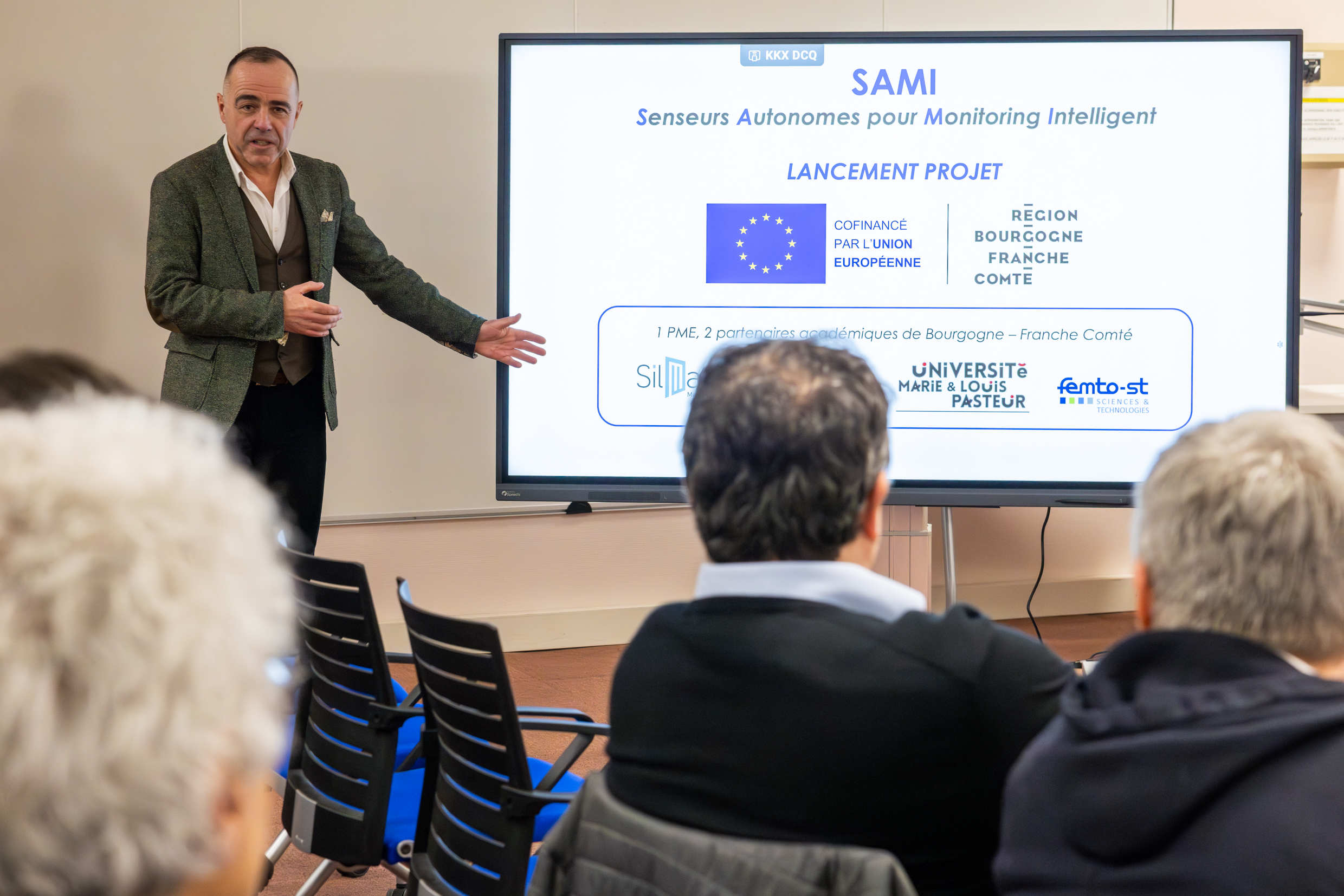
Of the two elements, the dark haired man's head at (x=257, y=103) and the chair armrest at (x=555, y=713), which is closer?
the chair armrest at (x=555, y=713)

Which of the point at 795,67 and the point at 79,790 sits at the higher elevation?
the point at 795,67

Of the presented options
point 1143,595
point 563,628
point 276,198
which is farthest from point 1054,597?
point 1143,595

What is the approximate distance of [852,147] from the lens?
3.18 m

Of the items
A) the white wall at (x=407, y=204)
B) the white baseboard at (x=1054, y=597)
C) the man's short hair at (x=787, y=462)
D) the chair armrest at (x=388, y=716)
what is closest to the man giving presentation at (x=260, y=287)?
the white wall at (x=407, y=204)

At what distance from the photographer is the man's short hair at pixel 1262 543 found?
94 centimetres

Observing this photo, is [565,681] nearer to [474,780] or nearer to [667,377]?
[667,377]

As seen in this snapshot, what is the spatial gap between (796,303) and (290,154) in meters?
1.57

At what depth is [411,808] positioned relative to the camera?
214cm

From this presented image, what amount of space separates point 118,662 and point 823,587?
718 mm

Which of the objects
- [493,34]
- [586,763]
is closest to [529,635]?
[586,763]

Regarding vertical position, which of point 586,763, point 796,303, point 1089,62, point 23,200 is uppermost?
point 1089,62

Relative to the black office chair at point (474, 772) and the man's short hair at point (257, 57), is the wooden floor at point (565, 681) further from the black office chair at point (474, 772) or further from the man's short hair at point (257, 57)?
the man's short hair at point (257, 57)

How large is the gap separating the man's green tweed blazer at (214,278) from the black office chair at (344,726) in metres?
1.23

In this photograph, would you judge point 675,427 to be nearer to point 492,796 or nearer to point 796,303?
point 796,303
